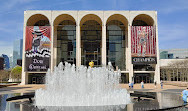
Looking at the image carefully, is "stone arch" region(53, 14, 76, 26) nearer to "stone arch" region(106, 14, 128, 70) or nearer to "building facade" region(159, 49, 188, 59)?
"stone arch" region(106, 14, 128, 70)

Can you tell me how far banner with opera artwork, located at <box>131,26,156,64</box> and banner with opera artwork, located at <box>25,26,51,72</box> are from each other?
839 inches

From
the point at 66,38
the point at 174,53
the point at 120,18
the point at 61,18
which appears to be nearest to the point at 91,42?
the point at 66,38

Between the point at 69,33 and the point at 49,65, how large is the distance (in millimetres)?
11782

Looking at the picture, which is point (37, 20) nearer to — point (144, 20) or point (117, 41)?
point (117, 41)

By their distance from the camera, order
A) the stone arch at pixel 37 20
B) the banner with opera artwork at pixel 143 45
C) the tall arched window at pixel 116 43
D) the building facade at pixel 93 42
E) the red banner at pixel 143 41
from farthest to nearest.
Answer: the tall arched window at pixel 116 43, the stone arch at pixel 37 20, the red banner at pixel 143 41, the banner with opera artwork at pixel 143 45, the building facade at pixel 93 42

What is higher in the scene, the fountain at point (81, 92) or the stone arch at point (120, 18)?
the stone arch at point (120, 18)

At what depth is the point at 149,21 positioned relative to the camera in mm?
46625

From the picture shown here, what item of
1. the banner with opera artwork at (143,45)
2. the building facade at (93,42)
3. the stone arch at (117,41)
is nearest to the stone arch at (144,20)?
the building facade at (93,42)


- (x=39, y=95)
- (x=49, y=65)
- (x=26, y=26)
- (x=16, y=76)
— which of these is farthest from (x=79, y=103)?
(x=16, y=76)

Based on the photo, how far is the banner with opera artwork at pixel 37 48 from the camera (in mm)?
41406

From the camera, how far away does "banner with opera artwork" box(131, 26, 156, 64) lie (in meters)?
42.1

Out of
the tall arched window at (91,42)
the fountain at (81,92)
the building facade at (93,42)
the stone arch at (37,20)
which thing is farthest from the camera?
the tall arched window at (91,42)

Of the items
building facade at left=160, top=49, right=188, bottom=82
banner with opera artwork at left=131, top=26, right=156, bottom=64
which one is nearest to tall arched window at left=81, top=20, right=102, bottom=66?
banner with opera artwork at left=131, top=26, right=156, bottom=64

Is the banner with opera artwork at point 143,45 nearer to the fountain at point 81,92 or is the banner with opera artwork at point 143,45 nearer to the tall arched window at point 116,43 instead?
the tall arched window at point 116,43
